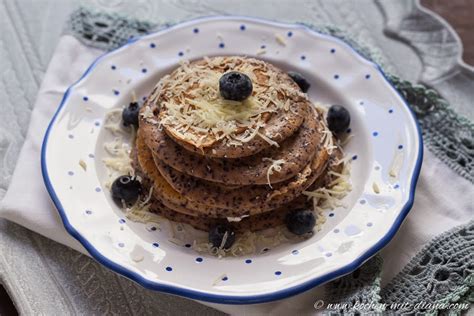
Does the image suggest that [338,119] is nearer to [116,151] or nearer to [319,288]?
[319,288]

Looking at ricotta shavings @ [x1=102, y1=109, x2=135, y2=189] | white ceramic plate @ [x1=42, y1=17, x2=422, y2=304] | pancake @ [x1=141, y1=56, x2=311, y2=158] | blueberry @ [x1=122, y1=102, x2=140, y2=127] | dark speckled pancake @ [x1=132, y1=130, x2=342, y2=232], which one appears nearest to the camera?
white ceramic plate @ [x1=42, y1=17, x2=422, y2=304]

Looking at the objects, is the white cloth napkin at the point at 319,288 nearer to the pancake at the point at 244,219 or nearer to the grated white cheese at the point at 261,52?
the pancake at the point at 244,219

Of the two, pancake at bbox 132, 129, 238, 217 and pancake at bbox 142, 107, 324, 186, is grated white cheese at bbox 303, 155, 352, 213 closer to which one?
pancake at bbox 142, 107, 324, 186

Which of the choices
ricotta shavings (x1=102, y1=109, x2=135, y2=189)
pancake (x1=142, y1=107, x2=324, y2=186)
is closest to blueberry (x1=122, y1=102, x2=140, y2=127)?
ricotta shavings (x1=102, y1=109, x2=135, y2=189)

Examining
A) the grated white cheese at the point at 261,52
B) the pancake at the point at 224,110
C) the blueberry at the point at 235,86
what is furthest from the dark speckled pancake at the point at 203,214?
the grated white cheese at the point at 261,52

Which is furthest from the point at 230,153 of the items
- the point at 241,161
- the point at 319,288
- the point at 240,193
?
the point at 319,288
